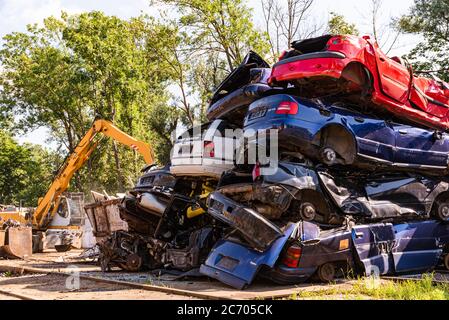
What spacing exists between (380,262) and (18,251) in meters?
13.1

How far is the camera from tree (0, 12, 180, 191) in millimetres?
33969

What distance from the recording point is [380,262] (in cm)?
807

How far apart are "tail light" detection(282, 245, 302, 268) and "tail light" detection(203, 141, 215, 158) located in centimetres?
262

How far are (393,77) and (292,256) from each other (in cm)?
364

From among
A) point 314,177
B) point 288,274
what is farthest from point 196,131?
point 288,274

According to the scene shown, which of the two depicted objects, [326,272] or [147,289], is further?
[326,272]

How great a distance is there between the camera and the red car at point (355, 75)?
26.9 feet

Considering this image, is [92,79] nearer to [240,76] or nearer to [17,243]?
[17,243]

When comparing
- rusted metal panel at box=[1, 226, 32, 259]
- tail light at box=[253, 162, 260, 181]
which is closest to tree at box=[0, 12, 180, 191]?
rusted metal panel at box=[1, 226, 32, 259]

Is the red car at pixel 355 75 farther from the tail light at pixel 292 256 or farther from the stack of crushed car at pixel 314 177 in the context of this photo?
the tail light at pixel 292 256

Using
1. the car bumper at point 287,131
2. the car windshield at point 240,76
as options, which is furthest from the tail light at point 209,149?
the car bumper at point 287,131

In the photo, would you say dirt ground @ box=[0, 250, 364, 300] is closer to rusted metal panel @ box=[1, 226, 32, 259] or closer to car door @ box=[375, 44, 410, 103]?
car door @ box=[375, 44, 410, 103]

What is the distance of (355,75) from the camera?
8.59m
